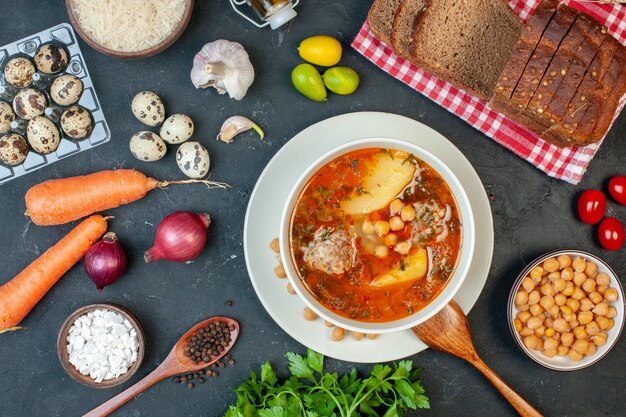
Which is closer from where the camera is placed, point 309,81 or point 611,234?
point 309,81

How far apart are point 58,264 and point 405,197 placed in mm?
1638

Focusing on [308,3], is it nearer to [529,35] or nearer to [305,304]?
[529,35]

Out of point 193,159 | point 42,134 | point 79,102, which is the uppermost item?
point 79,102

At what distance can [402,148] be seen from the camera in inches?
101

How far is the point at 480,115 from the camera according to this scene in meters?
2.98

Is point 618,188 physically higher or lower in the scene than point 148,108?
lower

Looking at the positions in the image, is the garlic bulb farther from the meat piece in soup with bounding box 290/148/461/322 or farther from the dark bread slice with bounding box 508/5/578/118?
the dark bread slice with bounding box 508/5/578/118

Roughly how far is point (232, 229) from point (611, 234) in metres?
1.80

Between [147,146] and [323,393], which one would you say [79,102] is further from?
[323,393]

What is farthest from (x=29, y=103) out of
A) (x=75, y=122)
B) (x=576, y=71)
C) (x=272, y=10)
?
(x=576, y=71)

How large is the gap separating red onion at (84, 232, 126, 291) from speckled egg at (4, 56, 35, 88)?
0.81 meters

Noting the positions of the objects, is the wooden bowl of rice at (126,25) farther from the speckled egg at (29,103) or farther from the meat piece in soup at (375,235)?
the meat piece in soup at (375,235)

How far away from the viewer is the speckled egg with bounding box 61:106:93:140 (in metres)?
2.92

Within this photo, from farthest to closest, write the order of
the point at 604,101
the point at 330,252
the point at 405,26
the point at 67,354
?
the point at 67,354 < the point at 405,26 < the point at 604,101 < the point at 330,252
